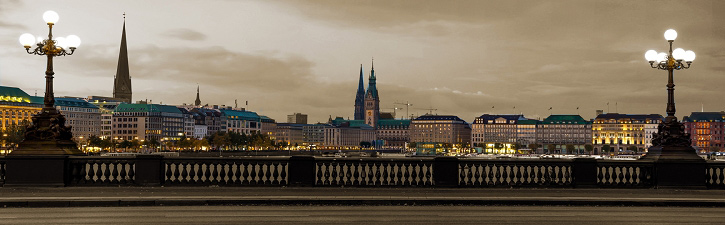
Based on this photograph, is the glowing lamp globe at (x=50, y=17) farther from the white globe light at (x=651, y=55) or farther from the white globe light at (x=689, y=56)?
the white globe light at (x=689, y=56)

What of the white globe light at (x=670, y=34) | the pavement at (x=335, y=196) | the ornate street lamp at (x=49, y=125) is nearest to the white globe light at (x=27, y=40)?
the ornate street lamp at (x=49, y=125)

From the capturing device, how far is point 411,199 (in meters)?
20.7

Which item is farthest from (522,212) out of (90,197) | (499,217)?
(90,197)

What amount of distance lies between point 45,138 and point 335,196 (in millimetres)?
9193

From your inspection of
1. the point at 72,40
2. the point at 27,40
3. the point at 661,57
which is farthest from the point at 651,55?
the point at 27,40

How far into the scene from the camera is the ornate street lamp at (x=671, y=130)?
2506 centimetres

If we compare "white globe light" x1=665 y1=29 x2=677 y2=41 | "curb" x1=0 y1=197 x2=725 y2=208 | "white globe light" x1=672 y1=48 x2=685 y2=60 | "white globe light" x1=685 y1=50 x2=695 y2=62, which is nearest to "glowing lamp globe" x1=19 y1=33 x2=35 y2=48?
"curb" x1=0 y1=197 x2=725 y2=208

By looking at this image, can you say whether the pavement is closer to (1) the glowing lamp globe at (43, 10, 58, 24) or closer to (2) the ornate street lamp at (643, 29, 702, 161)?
(2) the ornate street lamp at (643, 29, 702, 161)

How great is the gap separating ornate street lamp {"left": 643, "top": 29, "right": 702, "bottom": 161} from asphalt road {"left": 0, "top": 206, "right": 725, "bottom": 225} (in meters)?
5.32

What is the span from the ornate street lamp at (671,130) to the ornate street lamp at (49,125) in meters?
18.3

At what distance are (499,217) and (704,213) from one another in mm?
5204

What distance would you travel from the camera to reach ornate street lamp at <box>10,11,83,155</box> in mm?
23703

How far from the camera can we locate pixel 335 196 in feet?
69.7

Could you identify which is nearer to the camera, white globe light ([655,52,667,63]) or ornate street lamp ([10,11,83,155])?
ornate street lamp ([10,11,83,155])
